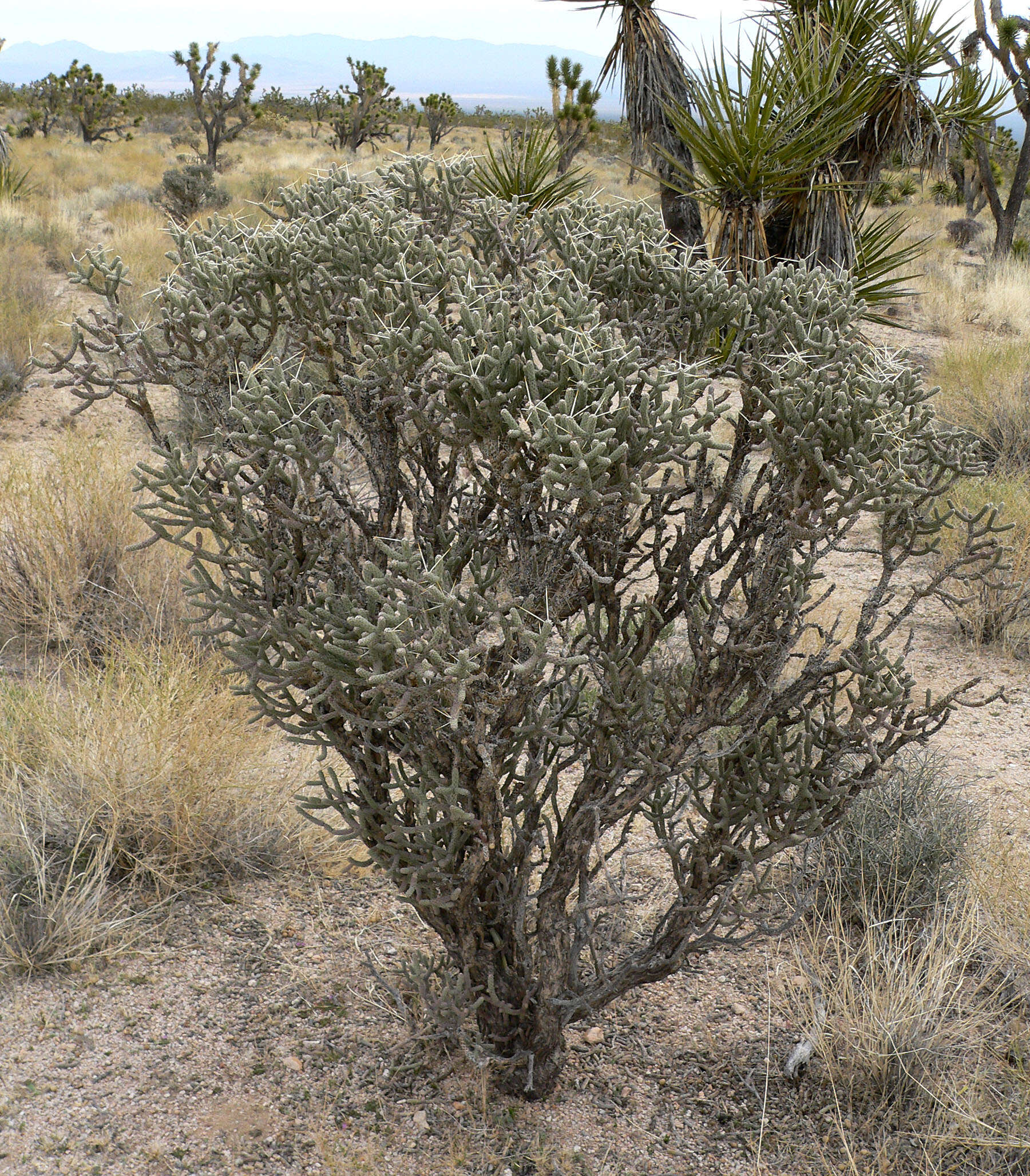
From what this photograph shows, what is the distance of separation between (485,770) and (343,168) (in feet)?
3.87

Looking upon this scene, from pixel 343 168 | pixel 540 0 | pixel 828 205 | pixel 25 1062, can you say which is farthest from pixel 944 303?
pixel 25 1062

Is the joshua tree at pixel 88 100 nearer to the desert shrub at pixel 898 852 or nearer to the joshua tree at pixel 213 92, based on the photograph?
the joshua tree at pixel 213 92

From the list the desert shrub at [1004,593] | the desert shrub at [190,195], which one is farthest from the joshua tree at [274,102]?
the desert shrub at [1004,593]

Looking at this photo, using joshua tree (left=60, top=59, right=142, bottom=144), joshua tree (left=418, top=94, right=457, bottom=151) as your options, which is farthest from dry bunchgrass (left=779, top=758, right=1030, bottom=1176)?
joshua tree (left=60, top=59, right=142, bottom=144)

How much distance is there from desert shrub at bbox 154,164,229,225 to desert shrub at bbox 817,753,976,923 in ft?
38.7

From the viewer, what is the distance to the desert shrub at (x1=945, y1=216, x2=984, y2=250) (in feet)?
60.7

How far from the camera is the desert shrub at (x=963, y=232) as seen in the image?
1850cm

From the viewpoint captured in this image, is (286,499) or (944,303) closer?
(286,499)

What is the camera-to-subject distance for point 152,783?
2744mm

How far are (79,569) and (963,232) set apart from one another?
1893 centimetres

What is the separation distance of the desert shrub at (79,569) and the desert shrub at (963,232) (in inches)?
713

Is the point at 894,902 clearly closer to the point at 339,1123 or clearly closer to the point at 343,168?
the point at 339,1123

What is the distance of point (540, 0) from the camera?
740cm

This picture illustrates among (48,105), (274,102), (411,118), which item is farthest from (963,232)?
(274,102)
